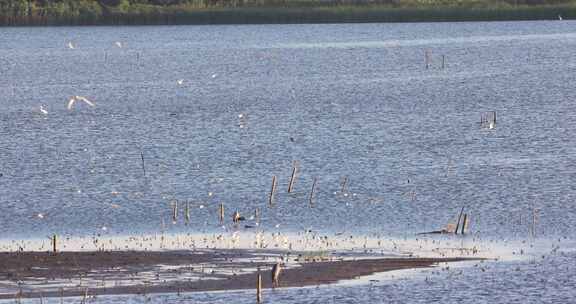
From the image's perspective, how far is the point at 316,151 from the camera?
56.9m

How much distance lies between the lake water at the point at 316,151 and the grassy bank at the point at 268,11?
2929 centimetres

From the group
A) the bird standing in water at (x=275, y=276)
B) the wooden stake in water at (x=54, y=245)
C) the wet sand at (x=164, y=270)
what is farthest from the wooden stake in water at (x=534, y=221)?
the wooden stake in water at (x=54, y=245)

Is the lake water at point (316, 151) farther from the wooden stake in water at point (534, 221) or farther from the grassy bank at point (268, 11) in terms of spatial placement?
the grassy bank at point (268, 11)

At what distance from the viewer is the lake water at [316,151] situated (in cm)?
3900

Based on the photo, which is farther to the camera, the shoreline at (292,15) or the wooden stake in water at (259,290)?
the shoreline at (292,15)

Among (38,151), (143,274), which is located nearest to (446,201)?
(143,274)

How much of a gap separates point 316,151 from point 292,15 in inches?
4109

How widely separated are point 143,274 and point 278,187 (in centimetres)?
1431

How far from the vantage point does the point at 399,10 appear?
154 metres

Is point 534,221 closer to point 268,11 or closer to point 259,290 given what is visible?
point 259,290

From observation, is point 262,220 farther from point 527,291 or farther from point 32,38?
point 32,38

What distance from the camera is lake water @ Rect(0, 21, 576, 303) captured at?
39.0 meters

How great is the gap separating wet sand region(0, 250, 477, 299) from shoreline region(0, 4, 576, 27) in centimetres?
11704

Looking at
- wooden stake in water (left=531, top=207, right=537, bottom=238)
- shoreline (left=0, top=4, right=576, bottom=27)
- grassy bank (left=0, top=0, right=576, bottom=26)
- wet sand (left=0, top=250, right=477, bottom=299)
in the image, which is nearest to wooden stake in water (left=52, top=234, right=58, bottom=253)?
wet sand (left=0, top=250, right=477, bottom=299)
